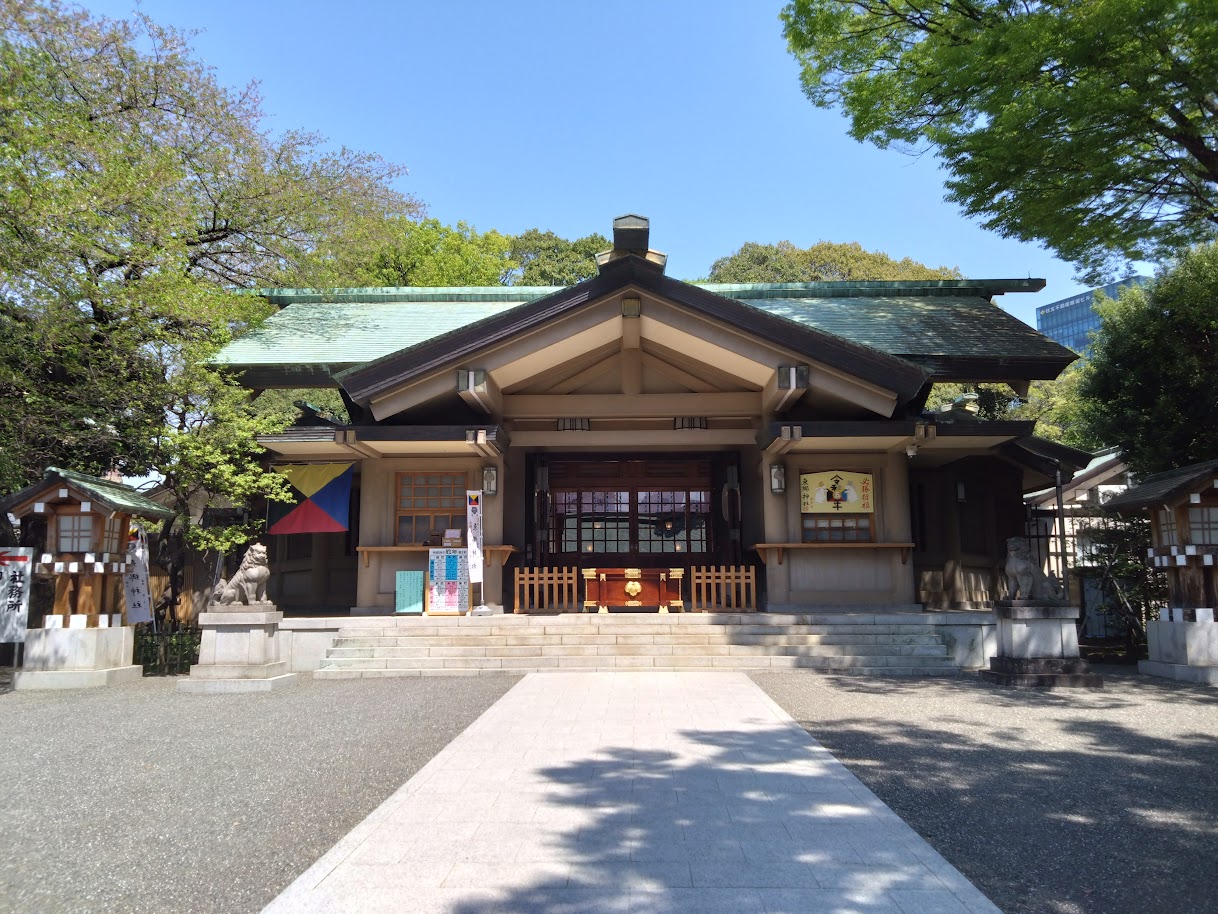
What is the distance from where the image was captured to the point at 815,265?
3712 centimetres

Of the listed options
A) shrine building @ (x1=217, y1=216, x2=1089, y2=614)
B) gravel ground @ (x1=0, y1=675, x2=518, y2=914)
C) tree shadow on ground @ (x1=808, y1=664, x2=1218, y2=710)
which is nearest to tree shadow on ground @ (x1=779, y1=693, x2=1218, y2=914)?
tree shadow on ground @ (x1=808, y1=664, x2=1218, y2=710)

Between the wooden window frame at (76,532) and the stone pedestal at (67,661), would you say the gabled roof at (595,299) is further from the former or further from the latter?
the stone pedestal at (67,661)

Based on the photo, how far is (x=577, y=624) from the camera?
10.8 m

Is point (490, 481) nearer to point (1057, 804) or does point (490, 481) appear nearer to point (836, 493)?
point (836, 493)

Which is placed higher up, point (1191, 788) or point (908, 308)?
point (908, 308)

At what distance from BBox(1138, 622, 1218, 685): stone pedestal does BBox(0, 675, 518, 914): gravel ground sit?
7.97 metres

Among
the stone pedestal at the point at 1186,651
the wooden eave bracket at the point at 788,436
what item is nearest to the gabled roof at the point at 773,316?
the wooden eave bracket at the point at 788,436

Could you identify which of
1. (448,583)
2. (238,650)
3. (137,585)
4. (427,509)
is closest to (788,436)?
(448,583)

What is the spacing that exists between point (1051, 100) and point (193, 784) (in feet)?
34.9

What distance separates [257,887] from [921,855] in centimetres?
308

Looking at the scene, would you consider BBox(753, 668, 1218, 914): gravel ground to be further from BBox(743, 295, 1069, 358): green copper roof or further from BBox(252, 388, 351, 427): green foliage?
BBox(252, 388, 351, 427): green foliage

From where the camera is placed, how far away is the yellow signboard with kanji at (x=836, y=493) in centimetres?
1235

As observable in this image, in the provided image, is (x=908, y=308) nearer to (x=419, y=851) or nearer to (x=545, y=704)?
(x=545, y=704)

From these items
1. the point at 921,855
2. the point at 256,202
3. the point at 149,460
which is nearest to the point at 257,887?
the point at 921,855
